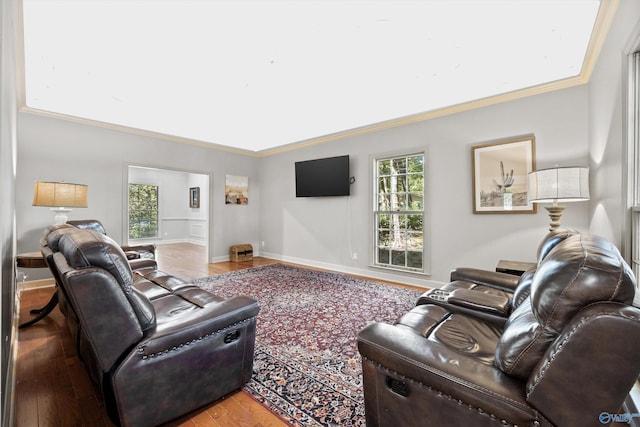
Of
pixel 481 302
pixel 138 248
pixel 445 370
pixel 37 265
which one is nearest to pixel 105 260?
pixel 445 370

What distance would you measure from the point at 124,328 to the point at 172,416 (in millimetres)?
557

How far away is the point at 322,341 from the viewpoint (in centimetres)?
238

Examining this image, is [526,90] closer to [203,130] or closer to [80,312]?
[80,312]

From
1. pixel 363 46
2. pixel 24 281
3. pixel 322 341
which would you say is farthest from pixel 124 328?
pixel 24 281

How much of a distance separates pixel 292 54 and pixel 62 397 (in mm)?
3063

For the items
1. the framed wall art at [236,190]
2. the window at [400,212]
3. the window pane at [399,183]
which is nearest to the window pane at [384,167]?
the window at [400,212]

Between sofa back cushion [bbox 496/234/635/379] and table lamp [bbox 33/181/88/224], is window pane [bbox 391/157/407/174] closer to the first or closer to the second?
sofa back cushion [bbox 496/234/635/379]

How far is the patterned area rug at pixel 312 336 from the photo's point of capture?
1.61 m

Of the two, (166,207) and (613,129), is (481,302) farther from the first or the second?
(166,207)

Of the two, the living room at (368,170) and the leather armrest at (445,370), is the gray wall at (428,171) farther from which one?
the leather armrest at (445,370)

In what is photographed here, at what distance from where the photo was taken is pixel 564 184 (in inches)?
96.9

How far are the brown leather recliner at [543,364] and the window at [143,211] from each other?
32.6 feet

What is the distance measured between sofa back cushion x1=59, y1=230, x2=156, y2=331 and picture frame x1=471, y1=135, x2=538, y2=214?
149 inches

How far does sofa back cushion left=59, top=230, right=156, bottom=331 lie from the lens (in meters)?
1.22
